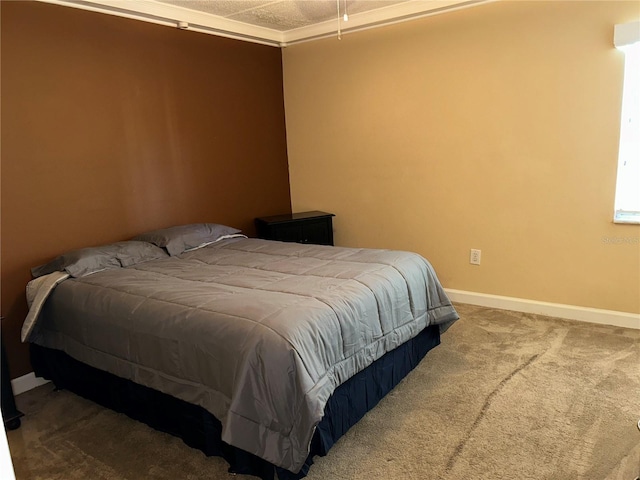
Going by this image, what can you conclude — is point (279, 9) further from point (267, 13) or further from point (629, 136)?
point (629, 136)

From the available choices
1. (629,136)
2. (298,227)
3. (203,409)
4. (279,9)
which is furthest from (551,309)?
(279,9)

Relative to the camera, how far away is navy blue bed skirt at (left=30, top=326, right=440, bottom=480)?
197 cm

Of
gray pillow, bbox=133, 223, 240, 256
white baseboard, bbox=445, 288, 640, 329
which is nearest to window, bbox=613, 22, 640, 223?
white baseboard, bbox=445, 288, 640, 329

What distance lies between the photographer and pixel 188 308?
211 centimetres

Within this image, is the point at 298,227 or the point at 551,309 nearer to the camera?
the point at 551,309

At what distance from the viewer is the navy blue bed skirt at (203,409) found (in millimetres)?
1970

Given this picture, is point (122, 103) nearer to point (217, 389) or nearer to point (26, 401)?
point (26, 401)

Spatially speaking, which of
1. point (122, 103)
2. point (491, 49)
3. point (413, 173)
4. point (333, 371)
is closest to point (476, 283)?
point (413, 173)

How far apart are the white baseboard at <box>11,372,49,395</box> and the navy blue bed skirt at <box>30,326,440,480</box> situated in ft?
0.17

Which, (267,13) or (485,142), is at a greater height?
(267,13)

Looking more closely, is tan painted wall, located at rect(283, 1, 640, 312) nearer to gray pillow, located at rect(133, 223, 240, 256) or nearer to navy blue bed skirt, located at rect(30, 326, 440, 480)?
navy blue bed skirt, located at rect(30, 326, 440, 480)

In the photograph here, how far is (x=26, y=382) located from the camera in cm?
285

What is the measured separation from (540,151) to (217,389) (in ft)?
8.96

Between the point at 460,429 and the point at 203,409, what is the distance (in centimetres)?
120
